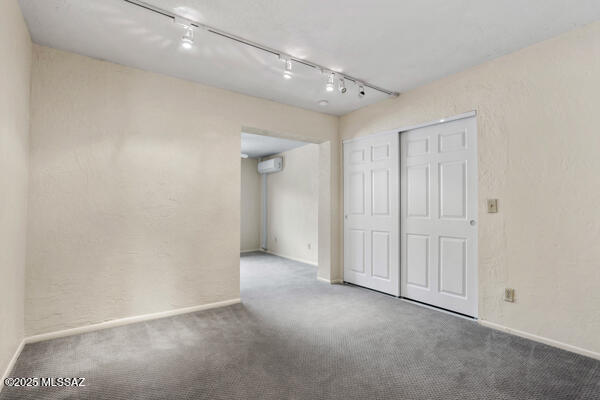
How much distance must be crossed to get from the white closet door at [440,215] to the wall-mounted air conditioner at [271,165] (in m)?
3.78

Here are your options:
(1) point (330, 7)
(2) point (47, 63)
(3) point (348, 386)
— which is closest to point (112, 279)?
(2) point (47, 63)

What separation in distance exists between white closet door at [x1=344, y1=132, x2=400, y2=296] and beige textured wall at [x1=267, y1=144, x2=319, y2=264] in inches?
64.1

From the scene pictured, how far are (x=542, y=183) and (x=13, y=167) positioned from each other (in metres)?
3.91

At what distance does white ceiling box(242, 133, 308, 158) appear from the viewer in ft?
19.0

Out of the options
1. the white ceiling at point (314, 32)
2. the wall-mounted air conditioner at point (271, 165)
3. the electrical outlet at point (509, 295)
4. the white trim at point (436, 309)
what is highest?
the white ceiling at point (314, 32)

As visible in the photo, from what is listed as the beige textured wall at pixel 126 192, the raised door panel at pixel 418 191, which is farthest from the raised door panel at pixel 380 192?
the beige textured wall at pixel 126 192

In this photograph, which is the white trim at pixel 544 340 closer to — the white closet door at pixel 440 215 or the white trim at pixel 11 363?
the white closet door at pixel 440 215

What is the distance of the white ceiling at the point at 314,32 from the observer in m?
2.08

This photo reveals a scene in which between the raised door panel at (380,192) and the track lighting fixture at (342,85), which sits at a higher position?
the track lighting fixture at (342,85)

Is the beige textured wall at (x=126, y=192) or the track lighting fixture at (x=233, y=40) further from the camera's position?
the beige textured wall at (x=126, y=192)

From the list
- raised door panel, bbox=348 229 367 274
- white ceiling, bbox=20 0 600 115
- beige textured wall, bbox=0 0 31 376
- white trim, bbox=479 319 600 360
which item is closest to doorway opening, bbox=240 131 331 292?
raised door panel, bbox=348 229 367 274

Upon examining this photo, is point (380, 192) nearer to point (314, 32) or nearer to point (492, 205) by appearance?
point (492, 205)

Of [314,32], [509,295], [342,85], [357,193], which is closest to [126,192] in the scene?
[314,32]

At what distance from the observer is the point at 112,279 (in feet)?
9.32
